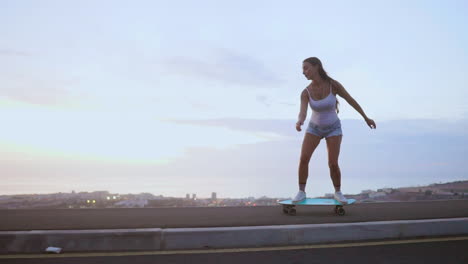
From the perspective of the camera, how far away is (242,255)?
4145mm

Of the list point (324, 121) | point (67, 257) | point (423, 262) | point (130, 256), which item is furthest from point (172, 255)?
point (324, 121)

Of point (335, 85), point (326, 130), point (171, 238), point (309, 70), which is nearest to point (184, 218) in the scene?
point (171, 238)

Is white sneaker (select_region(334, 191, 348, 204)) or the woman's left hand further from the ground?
the woman's left hand

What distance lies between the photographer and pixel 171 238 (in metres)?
4.50

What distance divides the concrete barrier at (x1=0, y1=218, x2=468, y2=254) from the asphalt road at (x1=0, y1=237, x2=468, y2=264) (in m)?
0.20

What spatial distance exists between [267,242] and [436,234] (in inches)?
94.7

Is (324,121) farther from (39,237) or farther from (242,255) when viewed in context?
(39,237)

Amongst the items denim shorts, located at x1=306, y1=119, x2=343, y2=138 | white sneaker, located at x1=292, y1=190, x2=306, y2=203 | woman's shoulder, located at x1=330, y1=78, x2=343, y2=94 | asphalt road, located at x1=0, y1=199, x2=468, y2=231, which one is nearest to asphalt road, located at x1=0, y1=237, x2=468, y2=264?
asphalt road, located at x1=0, y1=199, x2=468, y2=231

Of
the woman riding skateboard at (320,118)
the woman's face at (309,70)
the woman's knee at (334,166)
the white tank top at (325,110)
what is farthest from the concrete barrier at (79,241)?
the woman's face at (309,70)

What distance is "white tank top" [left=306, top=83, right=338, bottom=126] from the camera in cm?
714

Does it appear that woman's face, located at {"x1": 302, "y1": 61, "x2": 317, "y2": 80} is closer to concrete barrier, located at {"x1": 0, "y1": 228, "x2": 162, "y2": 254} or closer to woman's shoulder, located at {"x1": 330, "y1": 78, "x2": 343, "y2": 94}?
woman's shoulder, located at {"x1": 330, "y1": 78, "x2": 343, "y2": 94}

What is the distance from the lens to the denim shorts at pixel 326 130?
7.21 metres

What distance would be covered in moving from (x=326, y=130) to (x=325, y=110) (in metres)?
0.35

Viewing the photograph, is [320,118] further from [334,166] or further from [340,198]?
[340,198]
